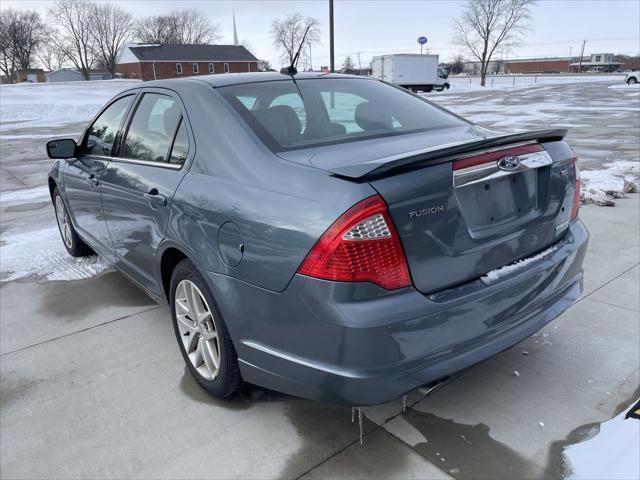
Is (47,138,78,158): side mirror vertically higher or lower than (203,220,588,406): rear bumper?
higher

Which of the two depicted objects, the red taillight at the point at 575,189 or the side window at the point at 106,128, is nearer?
the red taillight at the point at 575,189

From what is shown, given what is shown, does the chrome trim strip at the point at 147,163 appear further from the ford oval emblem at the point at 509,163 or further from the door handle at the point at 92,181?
the ford oval emblem at the point at 509,163

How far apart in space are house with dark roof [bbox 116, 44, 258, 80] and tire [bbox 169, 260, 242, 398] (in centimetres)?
7203

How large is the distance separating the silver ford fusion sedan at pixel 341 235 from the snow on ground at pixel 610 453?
1.78ft

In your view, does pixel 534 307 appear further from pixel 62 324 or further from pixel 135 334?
pixel 62 324

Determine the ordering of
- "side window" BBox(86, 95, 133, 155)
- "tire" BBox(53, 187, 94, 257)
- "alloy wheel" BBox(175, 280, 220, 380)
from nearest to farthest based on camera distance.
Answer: "alloy wheel" BBox(175, 280, 220, 380)
"side window" BBox(86, 95, 133, 155)
"tire" BBox(53, 187, 94, 257)

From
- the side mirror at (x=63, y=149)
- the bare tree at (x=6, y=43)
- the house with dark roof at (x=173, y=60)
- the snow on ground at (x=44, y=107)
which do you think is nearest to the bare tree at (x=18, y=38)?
the bare tree at (x=6, y=43)

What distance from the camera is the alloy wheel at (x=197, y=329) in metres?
2.60

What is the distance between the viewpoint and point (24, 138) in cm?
1703

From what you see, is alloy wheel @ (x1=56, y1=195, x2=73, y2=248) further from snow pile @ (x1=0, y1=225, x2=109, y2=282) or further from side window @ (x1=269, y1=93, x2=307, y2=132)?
side window @ (x1=269, y1=93, x2=307, y2=132)

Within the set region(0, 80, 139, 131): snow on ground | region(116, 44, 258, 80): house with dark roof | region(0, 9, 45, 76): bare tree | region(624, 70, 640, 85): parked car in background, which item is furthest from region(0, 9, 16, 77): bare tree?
region(624, 70, 640, 85): parked car in background

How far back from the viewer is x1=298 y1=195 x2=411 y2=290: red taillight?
1.85m

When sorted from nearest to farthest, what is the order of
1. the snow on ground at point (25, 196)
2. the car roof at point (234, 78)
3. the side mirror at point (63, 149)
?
the car roof at point (234, 78)
the side mirror at point (63, 149)
the snow on ground at point (25, 196)

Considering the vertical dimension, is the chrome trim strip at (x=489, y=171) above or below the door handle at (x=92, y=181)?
above
